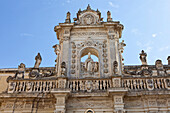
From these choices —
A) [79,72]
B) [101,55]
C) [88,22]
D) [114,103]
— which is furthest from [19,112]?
[88,22]

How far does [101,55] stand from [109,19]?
2.85 meters

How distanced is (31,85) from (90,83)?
3.14 metres

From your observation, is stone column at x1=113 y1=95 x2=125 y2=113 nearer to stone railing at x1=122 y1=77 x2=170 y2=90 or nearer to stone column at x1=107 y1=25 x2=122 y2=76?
stone railing at x1=122 y1=77 x2=170 y2=90

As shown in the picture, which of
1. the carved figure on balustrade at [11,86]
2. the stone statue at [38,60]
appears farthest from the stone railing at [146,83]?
the carved figure on balustrade at [11,86]

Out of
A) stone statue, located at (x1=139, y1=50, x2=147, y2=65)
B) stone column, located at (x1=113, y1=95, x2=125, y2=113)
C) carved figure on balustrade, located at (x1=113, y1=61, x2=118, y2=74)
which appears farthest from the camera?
stone statue, located at (x1=139, y1=50, x2=147, y2=65)

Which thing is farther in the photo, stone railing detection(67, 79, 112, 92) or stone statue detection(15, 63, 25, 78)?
stone statue detection(15, 63, 25, 78)

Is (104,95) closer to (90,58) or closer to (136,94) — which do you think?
(136,94)

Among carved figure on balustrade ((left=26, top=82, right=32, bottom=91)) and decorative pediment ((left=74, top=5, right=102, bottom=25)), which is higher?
decorative pediment ((left=74, top=5, right=102, bottom=25))

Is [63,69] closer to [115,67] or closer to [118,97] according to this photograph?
[115,67]

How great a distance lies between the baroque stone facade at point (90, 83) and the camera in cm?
1031

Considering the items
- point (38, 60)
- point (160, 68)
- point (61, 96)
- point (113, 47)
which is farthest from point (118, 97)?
point (38, 60)

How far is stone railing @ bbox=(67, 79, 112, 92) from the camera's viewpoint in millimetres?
10867

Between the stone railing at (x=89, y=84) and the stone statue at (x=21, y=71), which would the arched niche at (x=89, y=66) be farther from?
the stone statue at (x=21, y=71)

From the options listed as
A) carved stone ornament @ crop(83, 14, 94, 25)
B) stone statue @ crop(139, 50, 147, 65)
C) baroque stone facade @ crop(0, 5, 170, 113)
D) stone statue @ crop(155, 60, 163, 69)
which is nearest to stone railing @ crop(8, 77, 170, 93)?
baroque stone facade @ crop(0, 5, 170, 113)
